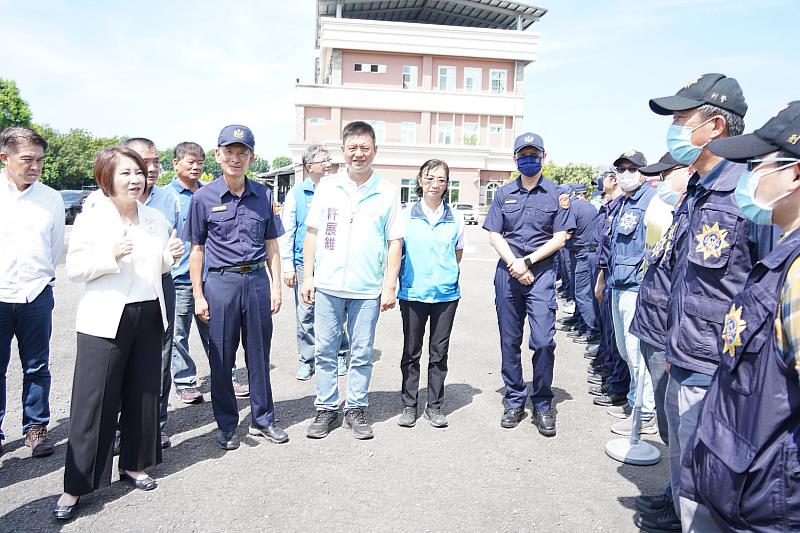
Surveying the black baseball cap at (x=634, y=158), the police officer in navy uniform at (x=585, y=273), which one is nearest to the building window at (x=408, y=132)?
the police officer in navy uniform at (x=585, y=273)

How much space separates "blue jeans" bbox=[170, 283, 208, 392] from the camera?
4773mm

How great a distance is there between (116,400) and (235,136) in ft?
6.34

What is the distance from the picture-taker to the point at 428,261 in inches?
176

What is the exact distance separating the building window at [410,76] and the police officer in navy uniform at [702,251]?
1650 inches

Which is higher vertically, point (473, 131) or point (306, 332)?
point (473, 131)

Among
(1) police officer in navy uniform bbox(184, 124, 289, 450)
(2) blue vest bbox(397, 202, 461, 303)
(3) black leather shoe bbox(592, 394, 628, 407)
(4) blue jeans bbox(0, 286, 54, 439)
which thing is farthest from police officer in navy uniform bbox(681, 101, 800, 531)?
(4) blue jeans bbox(0, 286, 54, 439)

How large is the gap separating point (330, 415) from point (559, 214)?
2.48 m

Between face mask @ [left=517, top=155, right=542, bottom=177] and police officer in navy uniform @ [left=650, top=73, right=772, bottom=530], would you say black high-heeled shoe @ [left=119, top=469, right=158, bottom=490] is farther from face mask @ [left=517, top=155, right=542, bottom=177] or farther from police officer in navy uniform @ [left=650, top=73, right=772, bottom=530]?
face mask @ [left=517, top=155, right=542, bottom=177]

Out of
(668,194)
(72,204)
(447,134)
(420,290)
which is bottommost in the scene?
(420,290)

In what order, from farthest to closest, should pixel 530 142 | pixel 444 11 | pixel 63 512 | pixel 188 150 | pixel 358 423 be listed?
pixel 444 11 < pixel 188 150 < pixel 530 142 < pixel 358 423 < pixel 63 512

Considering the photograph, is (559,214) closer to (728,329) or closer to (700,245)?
(700,245)

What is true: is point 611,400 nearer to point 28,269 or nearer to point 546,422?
point 546,422

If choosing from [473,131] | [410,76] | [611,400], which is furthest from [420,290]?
[410,76]

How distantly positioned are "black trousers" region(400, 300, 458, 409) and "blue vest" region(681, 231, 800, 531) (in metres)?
2.71
